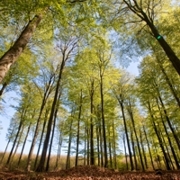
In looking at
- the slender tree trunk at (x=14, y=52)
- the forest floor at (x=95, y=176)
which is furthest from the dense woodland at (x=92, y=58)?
the forest floor at (x=95, y=176)

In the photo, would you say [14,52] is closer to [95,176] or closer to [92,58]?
[95,176]

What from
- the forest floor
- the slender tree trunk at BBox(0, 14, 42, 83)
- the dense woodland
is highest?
the dense woodland

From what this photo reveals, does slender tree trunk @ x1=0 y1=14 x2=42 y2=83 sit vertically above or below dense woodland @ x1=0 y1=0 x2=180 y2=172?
below

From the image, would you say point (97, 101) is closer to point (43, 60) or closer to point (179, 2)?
point (43, 60)

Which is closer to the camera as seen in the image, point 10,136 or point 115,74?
point 115,74

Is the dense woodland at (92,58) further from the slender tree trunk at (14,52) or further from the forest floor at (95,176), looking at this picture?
the forest floor at (95,176)

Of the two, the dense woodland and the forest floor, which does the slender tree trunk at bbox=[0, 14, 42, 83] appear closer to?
the dense woodland

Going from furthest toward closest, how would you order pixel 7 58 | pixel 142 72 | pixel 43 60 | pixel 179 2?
pixel 142 72 → pixel 43 60 → pixel 179 2 → pixel 7 58

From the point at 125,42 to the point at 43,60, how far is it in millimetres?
8258

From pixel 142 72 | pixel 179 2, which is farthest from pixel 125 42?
pixel 142 72

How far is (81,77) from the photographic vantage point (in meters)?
17.0

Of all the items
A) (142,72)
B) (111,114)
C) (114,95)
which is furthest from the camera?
(114,95)

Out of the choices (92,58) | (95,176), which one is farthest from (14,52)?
(92,58)

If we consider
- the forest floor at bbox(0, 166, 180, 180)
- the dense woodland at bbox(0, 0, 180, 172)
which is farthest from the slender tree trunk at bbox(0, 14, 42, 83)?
the forest floor at bbox(0, 166, 180, 180)
